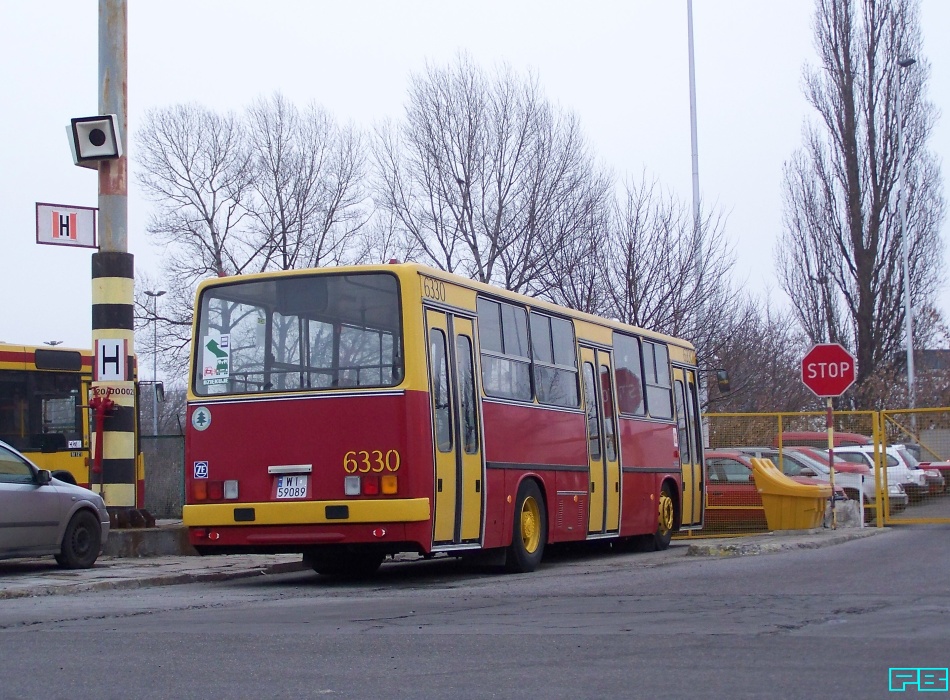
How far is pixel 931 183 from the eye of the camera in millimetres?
46625

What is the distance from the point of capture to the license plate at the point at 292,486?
39.0ft

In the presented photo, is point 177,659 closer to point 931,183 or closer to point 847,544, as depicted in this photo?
point 847,544

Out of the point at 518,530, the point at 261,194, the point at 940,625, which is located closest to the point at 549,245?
the point at 261,194

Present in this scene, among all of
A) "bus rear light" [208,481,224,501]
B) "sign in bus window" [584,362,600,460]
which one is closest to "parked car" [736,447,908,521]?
"sign in bus window" [584,362,600,460]

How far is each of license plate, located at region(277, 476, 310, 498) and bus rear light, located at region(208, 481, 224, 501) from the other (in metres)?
0.59

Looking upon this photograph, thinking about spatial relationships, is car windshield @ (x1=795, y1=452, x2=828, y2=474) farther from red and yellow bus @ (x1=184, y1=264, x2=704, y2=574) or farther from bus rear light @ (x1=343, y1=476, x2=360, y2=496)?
bus rear light @ (x1=343, y1=476, x2=360, y2=496)

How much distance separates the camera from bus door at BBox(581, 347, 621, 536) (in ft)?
51.5

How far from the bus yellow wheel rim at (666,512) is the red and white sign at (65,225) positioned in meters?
8.56

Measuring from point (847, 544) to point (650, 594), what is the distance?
320 inches

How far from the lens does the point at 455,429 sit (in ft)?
40.5

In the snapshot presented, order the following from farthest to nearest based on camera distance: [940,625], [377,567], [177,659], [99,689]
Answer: [377,567]
[940,625]
[177,659]
[99,689]

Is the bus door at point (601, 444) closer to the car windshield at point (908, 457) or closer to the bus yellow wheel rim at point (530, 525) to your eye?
the bus yellow wheel rim at point (530, 525)

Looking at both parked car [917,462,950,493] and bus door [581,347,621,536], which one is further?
parked car [917,462,950,493]

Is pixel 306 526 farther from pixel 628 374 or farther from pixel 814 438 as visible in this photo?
pixel 814 438
